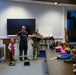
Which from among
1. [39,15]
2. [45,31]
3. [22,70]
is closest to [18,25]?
[39,15]

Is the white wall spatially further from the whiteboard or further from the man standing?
the man standing

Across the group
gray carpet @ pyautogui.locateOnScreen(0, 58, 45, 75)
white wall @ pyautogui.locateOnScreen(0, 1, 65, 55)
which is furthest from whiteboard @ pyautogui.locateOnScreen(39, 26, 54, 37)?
gray carpet @ pyautogui.locateOnScreen(0, 58, 45, 75)

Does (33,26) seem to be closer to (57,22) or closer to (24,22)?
(24,22)

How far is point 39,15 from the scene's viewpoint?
9.60 m

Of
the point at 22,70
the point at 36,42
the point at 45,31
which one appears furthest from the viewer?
the point at 45,31

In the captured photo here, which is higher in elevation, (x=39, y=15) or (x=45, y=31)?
(x=39, y=15)

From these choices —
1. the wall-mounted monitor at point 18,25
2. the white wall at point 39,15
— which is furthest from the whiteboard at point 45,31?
the wall-mounted monitor at point 18,25

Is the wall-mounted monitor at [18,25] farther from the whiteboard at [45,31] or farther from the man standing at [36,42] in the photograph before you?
the man standing at [36,42]

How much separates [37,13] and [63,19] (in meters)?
1.40

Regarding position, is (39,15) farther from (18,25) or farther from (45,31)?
(18,25)

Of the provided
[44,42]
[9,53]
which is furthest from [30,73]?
[44,42]

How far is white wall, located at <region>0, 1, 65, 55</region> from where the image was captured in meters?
9.48

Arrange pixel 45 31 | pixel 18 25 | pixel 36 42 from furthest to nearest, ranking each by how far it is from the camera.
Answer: pixel 45 31
pixel 18 25
pixel 36 42

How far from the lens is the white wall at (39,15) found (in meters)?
9.48
